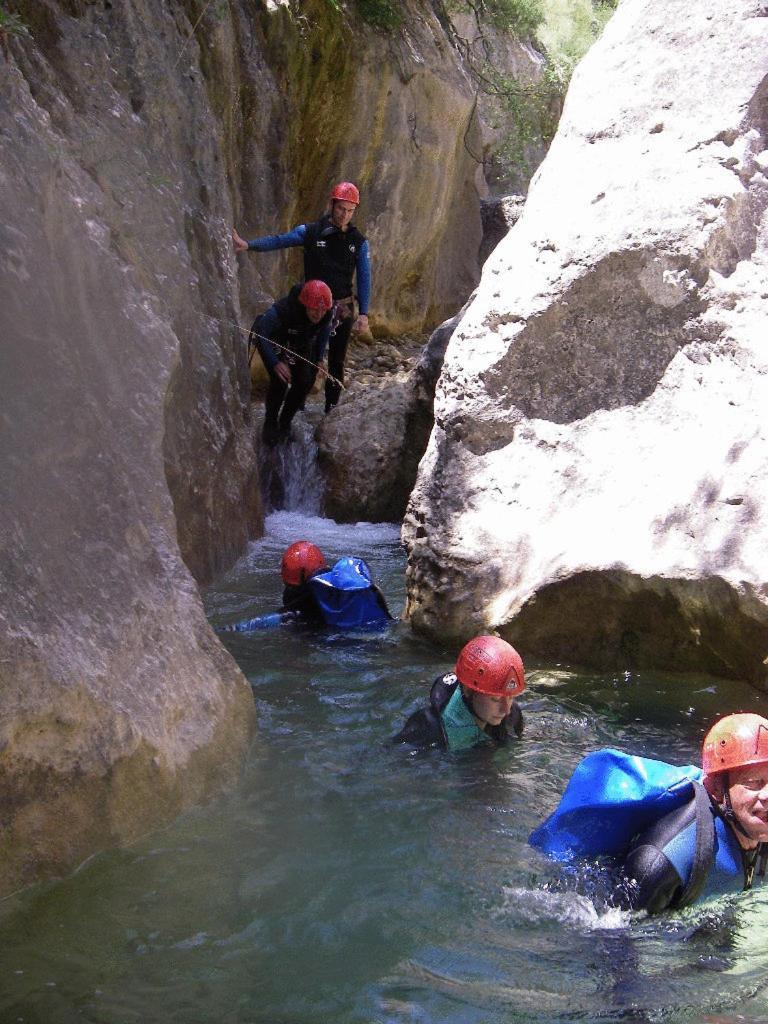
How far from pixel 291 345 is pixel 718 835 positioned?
6.93 metres

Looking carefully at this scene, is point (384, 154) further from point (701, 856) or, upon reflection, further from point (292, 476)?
point (701, 856)

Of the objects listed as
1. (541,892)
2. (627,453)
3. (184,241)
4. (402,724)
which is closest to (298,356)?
(184,241)

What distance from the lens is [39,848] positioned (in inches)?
132

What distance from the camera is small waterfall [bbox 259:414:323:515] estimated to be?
985cm

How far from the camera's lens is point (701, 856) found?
3.18 meters

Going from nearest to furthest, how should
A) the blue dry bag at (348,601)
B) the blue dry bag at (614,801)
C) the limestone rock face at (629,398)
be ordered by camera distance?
the blue dry bag at (614,801)
the limestone rock face at (629,398)
the blue dry bag at (348,601)

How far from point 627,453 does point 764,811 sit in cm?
284

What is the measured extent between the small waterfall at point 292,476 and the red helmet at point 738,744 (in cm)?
664

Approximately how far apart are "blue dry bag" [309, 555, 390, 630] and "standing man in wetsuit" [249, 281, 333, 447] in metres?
3.24

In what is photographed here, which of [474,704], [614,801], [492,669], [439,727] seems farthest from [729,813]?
[439,727]

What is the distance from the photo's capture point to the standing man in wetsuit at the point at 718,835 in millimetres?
3205

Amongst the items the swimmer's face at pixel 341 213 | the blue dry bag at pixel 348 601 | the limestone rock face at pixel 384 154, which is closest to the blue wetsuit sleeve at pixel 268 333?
the swimmer's face at pixel 341 213

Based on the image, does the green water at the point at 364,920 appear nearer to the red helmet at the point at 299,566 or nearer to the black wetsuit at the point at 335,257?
the red helmet at the point at 299,566

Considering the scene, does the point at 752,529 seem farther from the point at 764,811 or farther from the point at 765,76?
the point at 765,76
